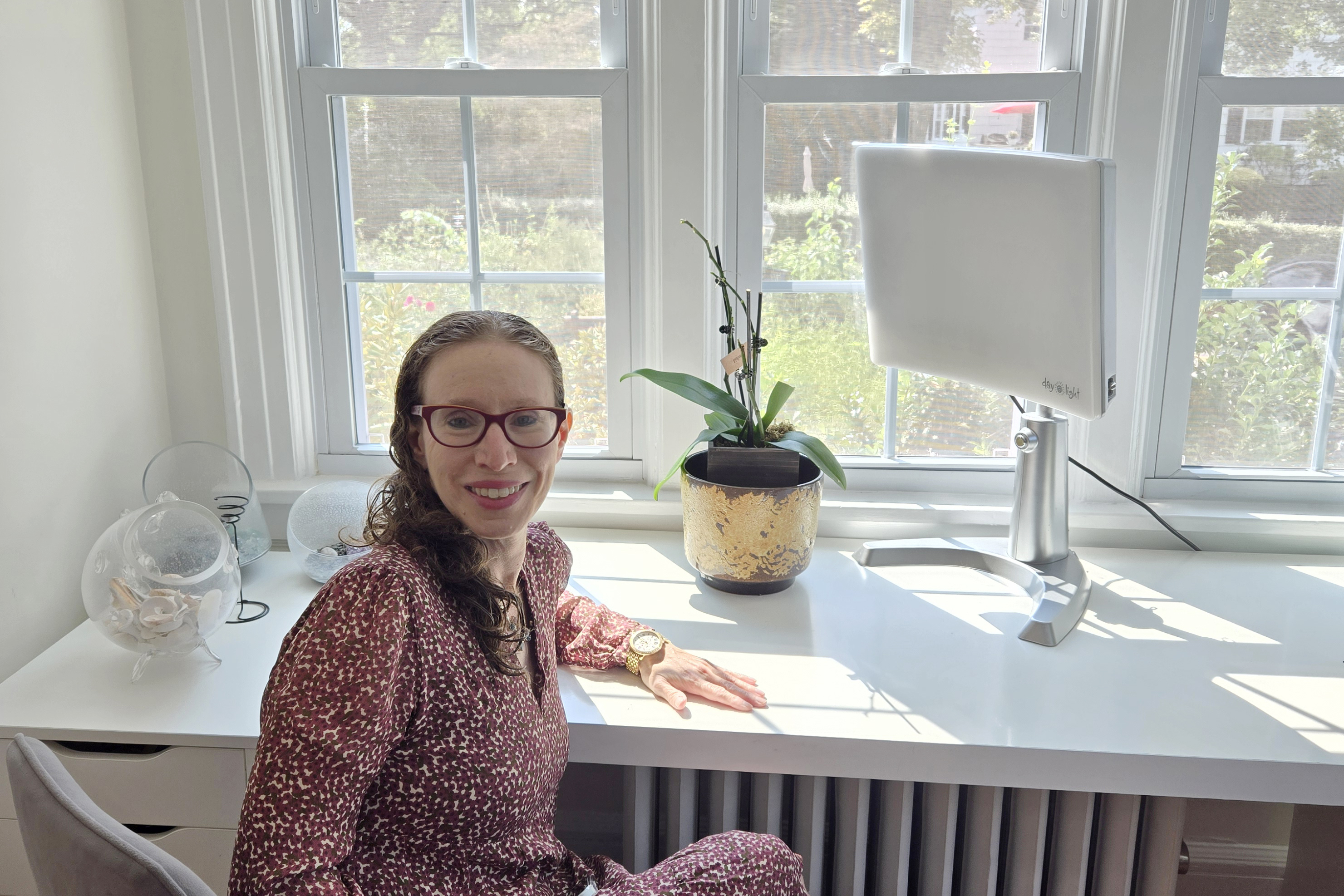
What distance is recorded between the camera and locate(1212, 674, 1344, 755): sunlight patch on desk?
46.1 inches

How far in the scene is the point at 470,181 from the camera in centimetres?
175

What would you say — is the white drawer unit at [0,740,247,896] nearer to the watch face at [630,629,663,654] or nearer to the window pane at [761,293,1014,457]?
the watch face at [630,629,663,654]

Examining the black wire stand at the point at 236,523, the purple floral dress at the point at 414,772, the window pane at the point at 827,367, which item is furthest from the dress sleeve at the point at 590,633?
the window pane at the point at 827,367

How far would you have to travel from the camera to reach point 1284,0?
1.61 m

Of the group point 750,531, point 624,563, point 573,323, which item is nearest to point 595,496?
point 624,563

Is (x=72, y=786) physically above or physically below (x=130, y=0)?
below

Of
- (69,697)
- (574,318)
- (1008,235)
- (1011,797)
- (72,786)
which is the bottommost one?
(1011,797)

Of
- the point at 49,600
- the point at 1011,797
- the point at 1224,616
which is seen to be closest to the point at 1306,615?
the point at 1224,616

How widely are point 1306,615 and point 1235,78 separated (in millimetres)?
855

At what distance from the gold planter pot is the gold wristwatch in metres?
0.23

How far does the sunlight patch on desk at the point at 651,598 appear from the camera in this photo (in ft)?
4.80

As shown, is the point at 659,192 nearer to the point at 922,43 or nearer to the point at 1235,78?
the point at 922,43

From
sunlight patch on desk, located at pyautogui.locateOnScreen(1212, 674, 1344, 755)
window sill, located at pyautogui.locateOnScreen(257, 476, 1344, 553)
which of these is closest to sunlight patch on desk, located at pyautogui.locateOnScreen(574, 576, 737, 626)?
window sill, located at pyautogui.locateOnScreen(257, 476, 1344, 553)

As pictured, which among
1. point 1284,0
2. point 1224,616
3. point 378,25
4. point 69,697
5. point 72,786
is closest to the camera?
point 72,786
